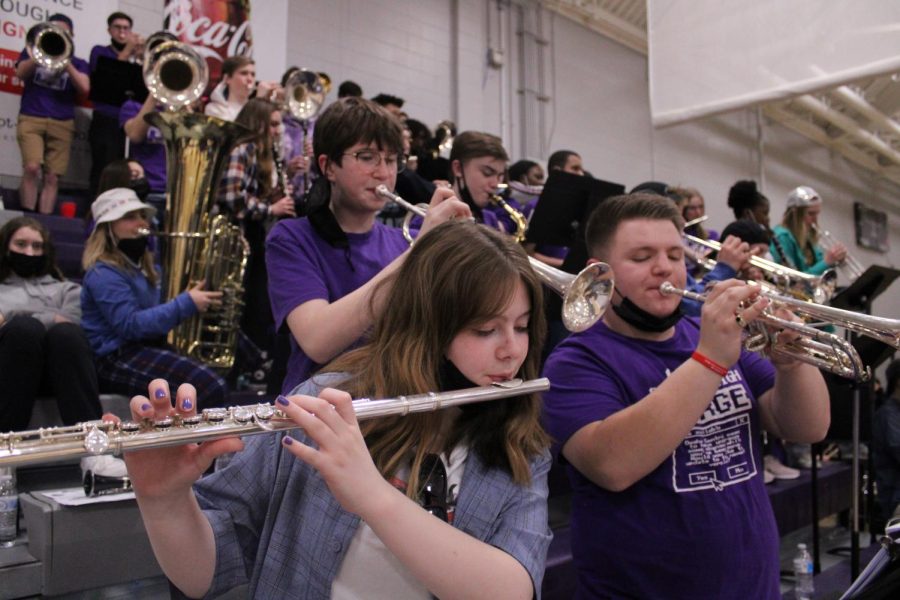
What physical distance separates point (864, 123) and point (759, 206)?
8.69 m

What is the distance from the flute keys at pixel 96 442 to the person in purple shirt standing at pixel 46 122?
4558mm

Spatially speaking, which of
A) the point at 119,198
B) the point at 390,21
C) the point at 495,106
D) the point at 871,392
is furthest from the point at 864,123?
the point at 119,198

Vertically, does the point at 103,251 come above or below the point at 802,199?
below

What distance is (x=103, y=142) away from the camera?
5.16 m

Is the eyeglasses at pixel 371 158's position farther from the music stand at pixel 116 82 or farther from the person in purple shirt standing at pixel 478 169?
the music stand at pixel 116 82

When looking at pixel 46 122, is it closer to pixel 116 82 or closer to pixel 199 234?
pixel 116 82

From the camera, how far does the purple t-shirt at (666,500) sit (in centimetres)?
163

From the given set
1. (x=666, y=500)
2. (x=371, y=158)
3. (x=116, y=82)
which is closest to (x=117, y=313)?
(x=371, y=158)

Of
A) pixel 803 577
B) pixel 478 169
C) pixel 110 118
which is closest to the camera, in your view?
pixel 803 577

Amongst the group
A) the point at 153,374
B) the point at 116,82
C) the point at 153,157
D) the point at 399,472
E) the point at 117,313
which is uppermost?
the point at 116,82

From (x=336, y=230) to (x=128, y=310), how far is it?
1538 millimetres

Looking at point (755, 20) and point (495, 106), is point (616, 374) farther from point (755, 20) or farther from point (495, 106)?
point (495, 106)

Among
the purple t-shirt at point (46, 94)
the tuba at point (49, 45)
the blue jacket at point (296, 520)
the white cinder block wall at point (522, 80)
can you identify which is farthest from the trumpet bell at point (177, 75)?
the blue jacket at point (296, 520)

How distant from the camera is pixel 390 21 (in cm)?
754
